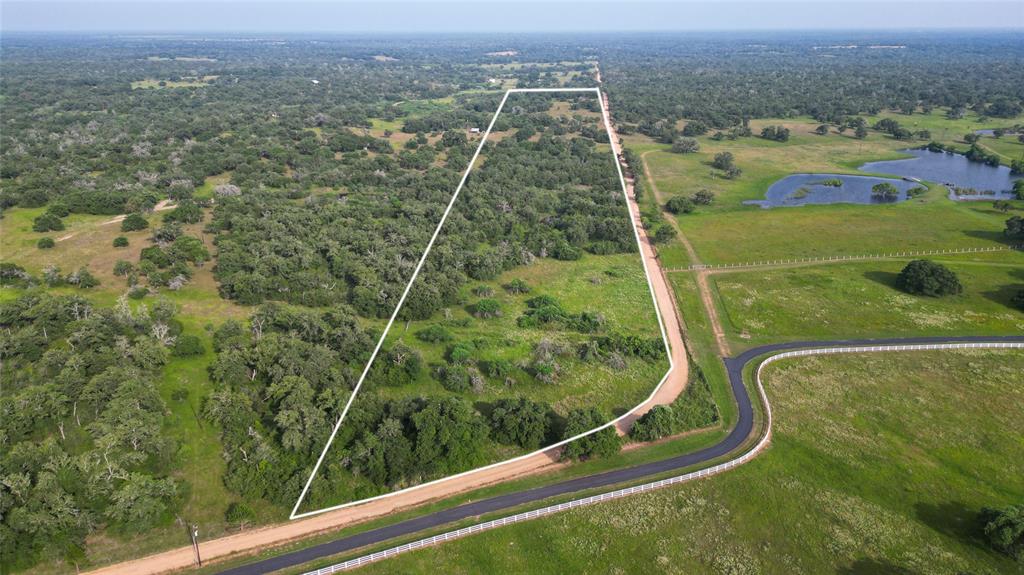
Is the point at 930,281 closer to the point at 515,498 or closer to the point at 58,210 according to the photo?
the point at 515,498

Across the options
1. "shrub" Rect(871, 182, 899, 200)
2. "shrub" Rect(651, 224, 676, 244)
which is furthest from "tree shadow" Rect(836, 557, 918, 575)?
"shrub" Rect(871, 182, 899, 200)

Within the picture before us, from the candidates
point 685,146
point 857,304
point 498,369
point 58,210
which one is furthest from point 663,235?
point 58,210

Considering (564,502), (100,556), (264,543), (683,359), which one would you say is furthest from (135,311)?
(683,359)

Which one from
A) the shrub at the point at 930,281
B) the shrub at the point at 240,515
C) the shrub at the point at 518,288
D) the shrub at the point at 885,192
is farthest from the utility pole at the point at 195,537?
the shrub at the point at 885,192

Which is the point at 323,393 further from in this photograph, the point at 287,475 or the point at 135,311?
the point at 135,311

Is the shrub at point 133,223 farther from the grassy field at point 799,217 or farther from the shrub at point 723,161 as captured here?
the shrub at point 723,161

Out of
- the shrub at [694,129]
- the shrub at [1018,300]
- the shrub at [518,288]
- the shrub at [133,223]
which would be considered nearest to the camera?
the shrub at [1018,300]
